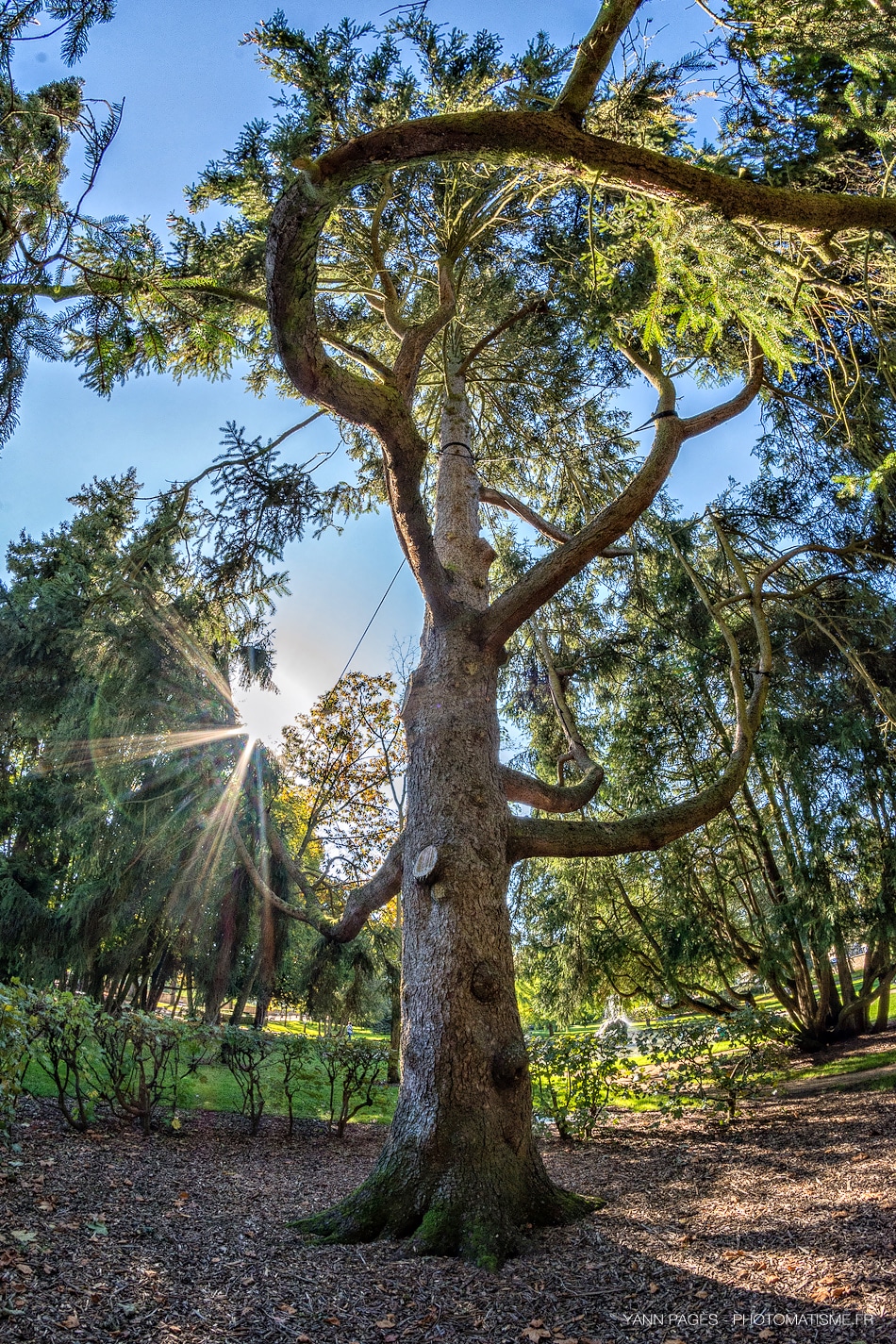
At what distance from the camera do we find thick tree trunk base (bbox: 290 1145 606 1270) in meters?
2.95

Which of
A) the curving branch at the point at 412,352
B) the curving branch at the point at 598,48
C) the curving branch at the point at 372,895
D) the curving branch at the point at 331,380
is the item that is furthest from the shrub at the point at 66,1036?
the curving branch at the point at 598,48

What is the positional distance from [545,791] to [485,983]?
1.61 metres

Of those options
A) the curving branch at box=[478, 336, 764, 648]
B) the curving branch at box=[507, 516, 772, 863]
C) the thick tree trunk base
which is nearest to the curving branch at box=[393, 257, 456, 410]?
the curving branch at box=[478, 336, 764, 648]

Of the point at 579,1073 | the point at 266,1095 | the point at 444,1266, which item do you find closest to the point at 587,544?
the point at 444,1266

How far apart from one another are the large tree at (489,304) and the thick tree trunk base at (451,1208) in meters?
0.01

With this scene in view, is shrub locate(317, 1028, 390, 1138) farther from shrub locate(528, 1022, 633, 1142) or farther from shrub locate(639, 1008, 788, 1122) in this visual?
shrub locate(639, 1008, 788, 1122)

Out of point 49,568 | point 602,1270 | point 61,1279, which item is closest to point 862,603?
point 602,1270

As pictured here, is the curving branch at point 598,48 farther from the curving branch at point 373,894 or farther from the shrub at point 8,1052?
the shrub at point 8,1052

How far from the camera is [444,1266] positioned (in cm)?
278

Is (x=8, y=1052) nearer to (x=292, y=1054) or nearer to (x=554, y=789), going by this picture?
(x=292, y=1054)

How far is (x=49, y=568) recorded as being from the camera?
11.1m

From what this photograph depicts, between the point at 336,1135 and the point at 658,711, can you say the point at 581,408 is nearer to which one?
the point at 658,711

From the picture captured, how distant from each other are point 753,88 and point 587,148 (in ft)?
7.76

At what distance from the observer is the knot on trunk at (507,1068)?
336 centimetres
